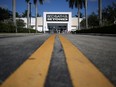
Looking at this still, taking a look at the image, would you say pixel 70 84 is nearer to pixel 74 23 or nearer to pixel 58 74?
pixel 58 74

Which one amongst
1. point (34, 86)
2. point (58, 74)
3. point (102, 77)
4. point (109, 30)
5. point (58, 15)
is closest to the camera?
point (34, 86)

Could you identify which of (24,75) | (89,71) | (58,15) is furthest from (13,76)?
(58,15)

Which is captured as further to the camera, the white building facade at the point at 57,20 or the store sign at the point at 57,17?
the white building facade at the point at 57,20

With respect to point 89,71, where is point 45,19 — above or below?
above

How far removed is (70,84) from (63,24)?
4459 inches

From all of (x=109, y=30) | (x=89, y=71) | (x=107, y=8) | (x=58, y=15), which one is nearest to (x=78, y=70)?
(x=89, y=71)

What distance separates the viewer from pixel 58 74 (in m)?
2.57

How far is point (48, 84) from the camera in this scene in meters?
2.12

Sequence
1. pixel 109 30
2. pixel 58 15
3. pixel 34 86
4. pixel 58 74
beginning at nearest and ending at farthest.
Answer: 1. pixel 34 86
2. pixel 58 74
3. pixel 109 30
4. pixel 58 15

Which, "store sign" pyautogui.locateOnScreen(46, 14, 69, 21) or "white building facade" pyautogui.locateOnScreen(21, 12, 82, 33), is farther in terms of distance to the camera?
"white building facade" pyautogui.locateOnScreen(21, 12, 82, 33)

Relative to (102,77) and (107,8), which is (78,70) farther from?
(107,8)

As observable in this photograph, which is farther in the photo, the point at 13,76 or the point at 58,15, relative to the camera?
the point at 58,15

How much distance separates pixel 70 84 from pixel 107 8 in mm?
77327

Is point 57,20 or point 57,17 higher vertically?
point 57,17
